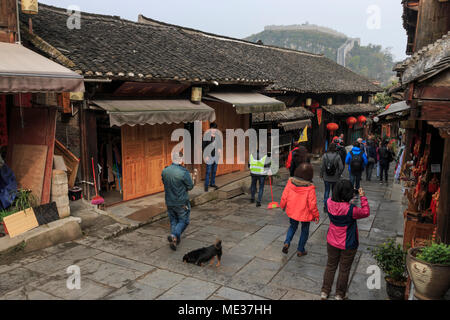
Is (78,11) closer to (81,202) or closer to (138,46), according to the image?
(138,46)

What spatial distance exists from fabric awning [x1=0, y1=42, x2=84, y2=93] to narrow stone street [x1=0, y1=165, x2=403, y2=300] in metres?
2.88

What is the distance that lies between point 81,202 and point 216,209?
11.6 feet

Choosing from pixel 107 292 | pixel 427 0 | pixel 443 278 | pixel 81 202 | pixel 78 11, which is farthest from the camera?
pixel 78 11

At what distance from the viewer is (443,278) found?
4.00m

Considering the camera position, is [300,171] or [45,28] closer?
[300,171]

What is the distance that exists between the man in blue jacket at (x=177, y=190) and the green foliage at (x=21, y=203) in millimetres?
2544

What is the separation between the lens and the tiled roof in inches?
310

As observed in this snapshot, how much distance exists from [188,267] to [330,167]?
461 cm

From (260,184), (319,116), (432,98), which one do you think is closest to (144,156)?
(260,184)

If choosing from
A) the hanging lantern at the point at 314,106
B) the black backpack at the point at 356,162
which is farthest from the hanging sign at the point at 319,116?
the black backpack at the point at 356,162

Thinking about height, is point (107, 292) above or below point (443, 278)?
below

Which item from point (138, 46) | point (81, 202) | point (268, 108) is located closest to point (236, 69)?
point (268, 108)
